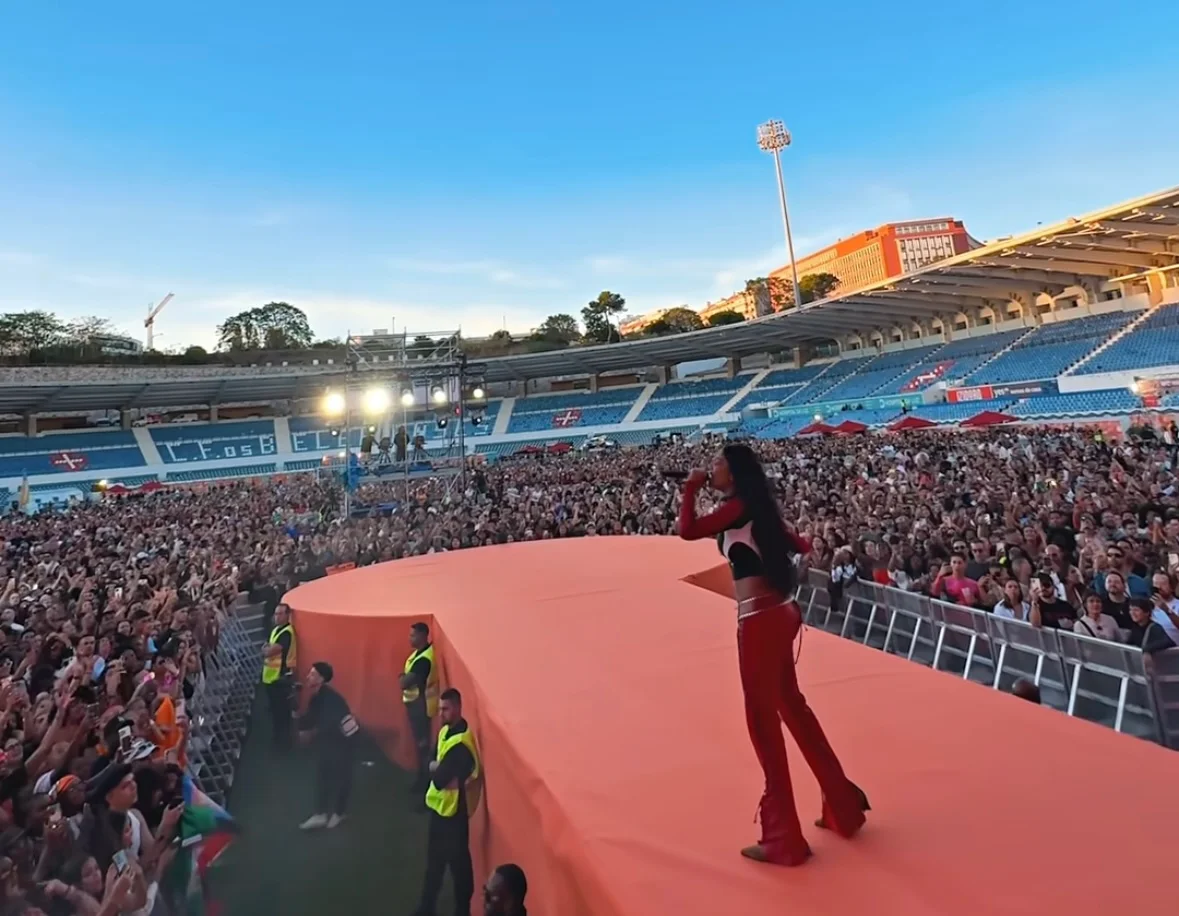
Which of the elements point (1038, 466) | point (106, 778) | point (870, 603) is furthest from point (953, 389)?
point (106, 778)

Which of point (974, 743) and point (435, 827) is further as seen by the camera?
point (435, 827)

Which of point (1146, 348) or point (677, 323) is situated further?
point (677, 323)

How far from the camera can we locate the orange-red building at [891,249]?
365 ft

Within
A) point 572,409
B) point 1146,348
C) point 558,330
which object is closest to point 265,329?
point 558,330

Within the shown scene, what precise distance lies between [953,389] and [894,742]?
99.7 feet

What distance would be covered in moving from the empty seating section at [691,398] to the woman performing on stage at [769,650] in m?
42.4

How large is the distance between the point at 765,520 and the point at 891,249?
413 feet

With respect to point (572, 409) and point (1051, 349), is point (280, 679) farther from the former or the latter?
point (572, 409)

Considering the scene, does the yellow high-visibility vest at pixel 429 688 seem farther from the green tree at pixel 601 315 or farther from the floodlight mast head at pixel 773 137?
the green tree at pixel 601 315

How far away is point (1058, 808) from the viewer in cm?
240

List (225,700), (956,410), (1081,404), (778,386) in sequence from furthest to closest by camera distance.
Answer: (778,386) < (956,410) < (1081,404) < (225,700)

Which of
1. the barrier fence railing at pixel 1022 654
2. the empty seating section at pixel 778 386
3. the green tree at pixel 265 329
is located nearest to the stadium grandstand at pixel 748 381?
the empty seating section at pixel 778 386

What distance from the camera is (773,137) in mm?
44375

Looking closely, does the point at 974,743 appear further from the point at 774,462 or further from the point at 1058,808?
the point at 774,462
